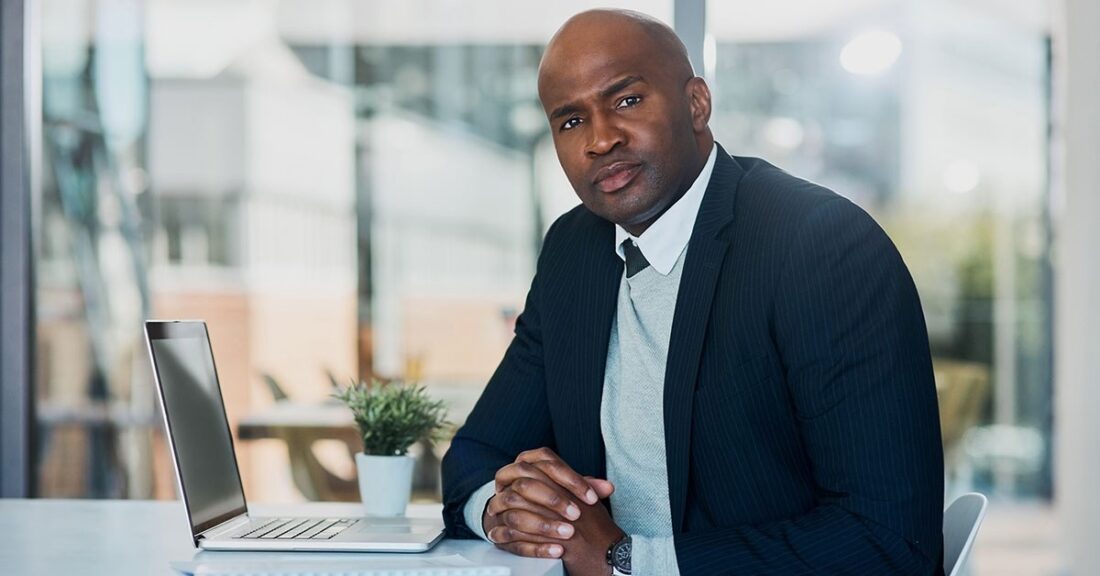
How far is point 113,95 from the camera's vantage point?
4.09 m

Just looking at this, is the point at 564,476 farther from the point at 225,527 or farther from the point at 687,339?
the point at 225,527

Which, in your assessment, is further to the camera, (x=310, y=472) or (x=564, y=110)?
(x=310, y=472)

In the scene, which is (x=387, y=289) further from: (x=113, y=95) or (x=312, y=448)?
(x=113, y=95)

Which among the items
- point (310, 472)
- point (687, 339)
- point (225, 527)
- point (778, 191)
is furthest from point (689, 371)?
point (310, 472)

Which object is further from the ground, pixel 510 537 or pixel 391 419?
pixel 391 419

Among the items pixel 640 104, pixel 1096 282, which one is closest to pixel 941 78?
pixel 1096 282

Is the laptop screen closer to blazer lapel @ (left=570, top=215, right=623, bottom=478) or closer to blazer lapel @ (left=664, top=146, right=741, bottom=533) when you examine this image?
blazer lapel @ (left=570, top=215, right=623, bottom=478)

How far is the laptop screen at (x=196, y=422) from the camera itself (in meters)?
1.83

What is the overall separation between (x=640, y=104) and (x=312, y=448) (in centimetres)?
241

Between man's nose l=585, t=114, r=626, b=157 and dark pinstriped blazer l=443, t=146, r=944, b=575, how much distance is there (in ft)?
0.57

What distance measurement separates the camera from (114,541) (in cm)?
191

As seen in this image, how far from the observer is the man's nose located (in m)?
1.92

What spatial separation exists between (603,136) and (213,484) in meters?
0.83

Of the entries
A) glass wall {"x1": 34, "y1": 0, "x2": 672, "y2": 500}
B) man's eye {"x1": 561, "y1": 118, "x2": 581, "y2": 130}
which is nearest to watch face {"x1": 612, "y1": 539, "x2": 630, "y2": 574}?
man's eye {"x1": 561, "y1": 118, "x2": 581, "y2": 130}
